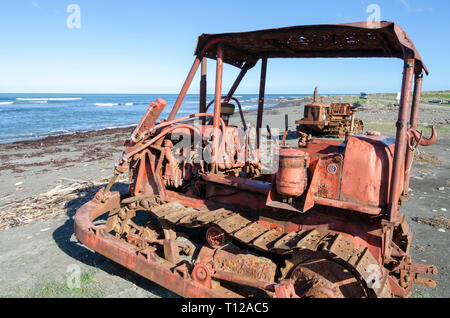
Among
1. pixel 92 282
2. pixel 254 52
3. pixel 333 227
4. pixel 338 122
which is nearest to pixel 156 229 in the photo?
pixel 92 282

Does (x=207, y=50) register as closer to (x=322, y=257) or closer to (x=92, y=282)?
(x=322, y=257)

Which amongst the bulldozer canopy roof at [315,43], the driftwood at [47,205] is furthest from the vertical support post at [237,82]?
the driftwood at [47,205]

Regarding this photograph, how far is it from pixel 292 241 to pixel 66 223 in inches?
202

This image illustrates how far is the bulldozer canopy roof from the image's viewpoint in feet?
11.5

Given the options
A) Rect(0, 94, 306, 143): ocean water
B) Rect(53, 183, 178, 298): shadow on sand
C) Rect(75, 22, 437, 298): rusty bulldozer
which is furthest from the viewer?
Rect(0, 94, 306, 143): ocean water

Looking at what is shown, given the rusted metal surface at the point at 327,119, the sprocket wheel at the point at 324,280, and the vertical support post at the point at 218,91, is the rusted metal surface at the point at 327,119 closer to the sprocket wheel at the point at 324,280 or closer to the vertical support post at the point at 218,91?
the vertical support post at the point at 218,91

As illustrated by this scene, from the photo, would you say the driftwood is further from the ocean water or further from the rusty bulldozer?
the ocean water

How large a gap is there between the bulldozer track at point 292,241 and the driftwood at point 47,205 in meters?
3.55

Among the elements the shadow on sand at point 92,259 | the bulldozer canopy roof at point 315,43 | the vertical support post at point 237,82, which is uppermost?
the bulldozer canopy roof at point 315,43

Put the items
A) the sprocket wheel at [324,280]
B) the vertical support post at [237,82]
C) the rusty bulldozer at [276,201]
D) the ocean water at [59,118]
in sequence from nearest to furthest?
the sprocket wheel at [324,280] < the rusty bulldozer at [276,201] < the vertical support post at [237,82] < the ocean water at [59,118]

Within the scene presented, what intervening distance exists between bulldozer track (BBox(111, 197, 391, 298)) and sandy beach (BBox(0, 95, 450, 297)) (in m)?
1.10

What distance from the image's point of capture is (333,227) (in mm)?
4055

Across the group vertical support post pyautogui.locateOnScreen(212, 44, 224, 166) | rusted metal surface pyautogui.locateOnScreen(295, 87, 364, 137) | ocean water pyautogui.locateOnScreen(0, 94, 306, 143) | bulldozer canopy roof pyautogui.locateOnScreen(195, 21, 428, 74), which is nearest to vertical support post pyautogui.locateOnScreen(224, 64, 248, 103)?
bulldozer canopy roof pyautogui.locateOnScreen(195, 21, 428, 74)

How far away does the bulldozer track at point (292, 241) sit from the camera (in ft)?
11.0
